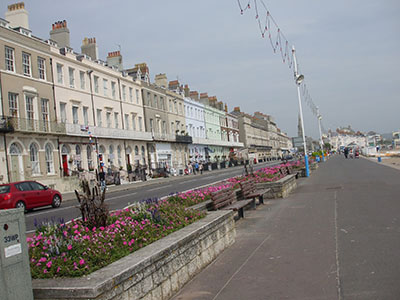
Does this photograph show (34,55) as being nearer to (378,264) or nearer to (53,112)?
(53,112)

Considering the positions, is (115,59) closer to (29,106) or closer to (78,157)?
(78,157)

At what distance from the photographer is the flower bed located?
13.8 feet

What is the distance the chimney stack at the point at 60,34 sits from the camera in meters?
38.7

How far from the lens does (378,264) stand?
5.68 meters

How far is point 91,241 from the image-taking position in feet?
15.8

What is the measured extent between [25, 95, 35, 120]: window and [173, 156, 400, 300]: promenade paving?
84.0 ft

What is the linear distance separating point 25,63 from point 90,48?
13.5 metres

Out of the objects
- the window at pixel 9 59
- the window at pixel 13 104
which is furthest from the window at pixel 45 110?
the window at pixel 9 59

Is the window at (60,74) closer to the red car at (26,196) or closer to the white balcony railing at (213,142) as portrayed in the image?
the red car at (26,196)

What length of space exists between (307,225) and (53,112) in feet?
95.9

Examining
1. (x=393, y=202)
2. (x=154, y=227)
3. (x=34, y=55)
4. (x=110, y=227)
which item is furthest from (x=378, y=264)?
(x=34, y=55)

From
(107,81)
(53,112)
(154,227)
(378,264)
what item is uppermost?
(107,81)

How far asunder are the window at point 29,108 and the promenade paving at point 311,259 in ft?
84.0

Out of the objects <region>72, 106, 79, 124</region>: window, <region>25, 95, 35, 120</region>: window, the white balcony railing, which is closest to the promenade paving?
<region>25, 95, 35, 120</region>: window
